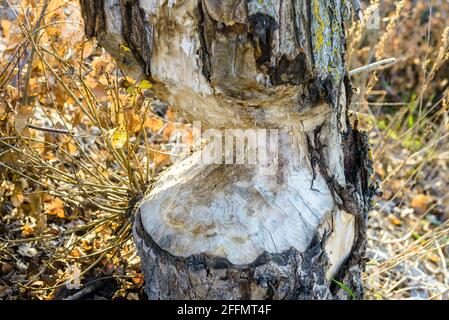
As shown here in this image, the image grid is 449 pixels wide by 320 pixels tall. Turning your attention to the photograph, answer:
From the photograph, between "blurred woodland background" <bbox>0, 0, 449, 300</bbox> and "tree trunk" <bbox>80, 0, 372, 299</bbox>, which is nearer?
"tree trunk" <bbox>80, 0, 372, 299</bbox>

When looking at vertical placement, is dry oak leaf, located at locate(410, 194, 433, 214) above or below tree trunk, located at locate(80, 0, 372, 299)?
below

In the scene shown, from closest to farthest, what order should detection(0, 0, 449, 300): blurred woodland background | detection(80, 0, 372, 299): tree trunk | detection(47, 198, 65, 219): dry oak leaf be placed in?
detection(80, 0, 372, 299): tree trunk, detection(0, 0, 449, 300): blurred woodland background, detection(47, 198, 65, 219): dry oak leaf

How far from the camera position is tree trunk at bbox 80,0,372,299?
1485 millimetres

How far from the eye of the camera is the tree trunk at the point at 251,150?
4.87 feet

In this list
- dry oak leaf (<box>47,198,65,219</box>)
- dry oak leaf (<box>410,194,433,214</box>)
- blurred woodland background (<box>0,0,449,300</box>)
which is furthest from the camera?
dry oak leaf (<box>410,194,433,214</box>)

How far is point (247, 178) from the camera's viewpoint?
177cm

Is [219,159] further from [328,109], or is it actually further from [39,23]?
[39,23]

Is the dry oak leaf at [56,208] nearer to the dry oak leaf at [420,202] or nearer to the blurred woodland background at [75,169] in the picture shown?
the blurred woodland background at [75,169]

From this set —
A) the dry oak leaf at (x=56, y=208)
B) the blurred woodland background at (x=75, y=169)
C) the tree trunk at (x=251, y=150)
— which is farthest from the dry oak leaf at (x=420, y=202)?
the dry oak leaf at (x=56, y=208)

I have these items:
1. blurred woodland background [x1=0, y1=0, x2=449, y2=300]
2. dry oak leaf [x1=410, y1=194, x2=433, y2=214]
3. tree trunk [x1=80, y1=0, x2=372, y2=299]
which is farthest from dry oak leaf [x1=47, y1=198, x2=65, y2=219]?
dry oak leaf [x1=410, y1=194, x2=433, y2=214]

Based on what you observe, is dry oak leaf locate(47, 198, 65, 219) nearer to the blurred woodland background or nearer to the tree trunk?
the blurred woodland background

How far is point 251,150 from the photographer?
1.77 m
